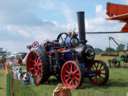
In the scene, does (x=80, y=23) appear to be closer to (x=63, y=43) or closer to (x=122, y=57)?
(x=63, y=43)

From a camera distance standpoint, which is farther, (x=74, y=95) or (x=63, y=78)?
(x=63, y=78)

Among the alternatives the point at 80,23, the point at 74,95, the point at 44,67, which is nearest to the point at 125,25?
the point at 80,23

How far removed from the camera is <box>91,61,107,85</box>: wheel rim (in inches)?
633

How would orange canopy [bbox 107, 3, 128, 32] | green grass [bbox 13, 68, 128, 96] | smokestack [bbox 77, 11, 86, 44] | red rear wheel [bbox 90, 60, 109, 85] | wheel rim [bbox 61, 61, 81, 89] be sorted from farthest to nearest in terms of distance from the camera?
orange canopy [bbox 107, 3, 128, 32]
smokestack [bbox 77, 11, 86, 44]
red rear wheel [bbox 90, 60, 109, 85]
wheel rim [bbox 61, 61, 81, 89]
green grass [bbox 13, 68, 128, 96]

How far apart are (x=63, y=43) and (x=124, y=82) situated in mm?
2364

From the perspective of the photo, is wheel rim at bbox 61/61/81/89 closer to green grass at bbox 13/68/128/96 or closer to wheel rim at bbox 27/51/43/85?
green grass at bbox 13/68/128/96

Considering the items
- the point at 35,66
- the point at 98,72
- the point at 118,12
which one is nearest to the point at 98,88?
the point at 98,72

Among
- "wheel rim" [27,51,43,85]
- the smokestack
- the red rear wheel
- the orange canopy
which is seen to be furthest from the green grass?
the orange canopy

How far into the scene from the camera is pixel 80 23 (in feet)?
56.2

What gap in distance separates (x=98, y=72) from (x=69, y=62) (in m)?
1.22

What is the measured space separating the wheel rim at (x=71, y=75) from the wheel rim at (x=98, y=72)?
3.15 feet

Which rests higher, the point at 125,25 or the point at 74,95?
the point at 125,25

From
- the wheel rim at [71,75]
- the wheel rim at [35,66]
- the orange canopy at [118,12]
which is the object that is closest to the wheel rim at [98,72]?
the wheel rim at [71,75]

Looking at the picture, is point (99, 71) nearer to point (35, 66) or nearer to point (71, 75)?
point (71, 75)
